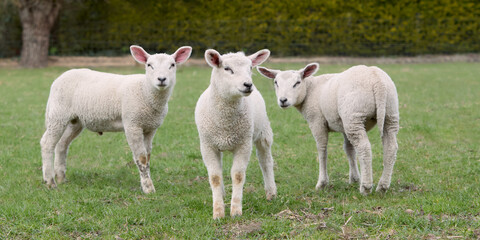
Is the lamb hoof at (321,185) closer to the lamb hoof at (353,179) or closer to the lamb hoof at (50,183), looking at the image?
the lamb hoof at (353,179)

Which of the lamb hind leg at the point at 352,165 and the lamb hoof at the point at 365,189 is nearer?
the lamb hoof at the point at 365,189

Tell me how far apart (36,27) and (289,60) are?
11.2 meters

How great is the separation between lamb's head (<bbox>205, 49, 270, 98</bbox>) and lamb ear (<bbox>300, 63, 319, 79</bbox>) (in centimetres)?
158

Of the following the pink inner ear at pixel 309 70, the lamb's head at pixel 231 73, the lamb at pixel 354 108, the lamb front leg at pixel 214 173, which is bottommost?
the lamb front leg at pixel 214 173

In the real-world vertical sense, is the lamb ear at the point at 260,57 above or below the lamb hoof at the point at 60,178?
above

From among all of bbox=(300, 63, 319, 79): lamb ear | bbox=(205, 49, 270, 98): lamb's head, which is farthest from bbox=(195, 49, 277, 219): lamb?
bbox=(300, 63, 319, 79): lamb ear

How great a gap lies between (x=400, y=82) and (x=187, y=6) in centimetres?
1278

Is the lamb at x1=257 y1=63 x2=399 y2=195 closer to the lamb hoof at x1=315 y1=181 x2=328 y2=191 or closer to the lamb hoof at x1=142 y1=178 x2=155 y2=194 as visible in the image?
the lamb hoof at x1=315 y1=181 x2=328 y2=191

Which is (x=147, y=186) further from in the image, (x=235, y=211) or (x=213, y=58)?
(x=213, y=58)

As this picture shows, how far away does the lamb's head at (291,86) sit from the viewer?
665cm

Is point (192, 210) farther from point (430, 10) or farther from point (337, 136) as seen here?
point (430, 10)

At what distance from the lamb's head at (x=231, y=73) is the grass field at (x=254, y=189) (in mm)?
→ 1276

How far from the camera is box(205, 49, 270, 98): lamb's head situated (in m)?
5.19

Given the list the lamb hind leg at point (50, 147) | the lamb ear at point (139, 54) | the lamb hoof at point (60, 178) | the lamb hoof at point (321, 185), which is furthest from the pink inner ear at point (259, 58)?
the lamb hoof at point (60, 178)
